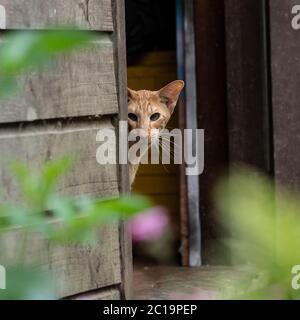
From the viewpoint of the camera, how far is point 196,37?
14.1 feet

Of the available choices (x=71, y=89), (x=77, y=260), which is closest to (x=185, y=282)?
(x=77, y=260)

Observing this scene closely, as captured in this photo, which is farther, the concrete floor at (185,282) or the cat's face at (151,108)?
the cat's face at (151,108)

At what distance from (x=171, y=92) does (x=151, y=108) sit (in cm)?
15

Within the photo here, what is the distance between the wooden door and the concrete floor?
1.58ft

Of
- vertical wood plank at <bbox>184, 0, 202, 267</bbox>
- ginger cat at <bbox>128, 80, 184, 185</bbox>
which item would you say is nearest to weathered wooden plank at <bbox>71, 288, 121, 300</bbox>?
ginger cat at <bbox>128, 80, 184, 185</bbox>

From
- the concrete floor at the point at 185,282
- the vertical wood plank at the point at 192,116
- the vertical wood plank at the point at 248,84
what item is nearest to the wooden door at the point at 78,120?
the concrete floor at the point at 185,282

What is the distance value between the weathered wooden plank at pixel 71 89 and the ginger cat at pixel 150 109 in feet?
3.66

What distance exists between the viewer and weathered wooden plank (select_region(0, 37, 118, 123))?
93.1 inches

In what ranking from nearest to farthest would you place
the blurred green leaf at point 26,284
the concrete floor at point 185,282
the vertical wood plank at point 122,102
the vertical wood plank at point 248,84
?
the blurred green leaf at point 26,284
the vertical wood plank at point 122,102
the concrete floor at point 185,282
the vertical wood plank at point 248,84

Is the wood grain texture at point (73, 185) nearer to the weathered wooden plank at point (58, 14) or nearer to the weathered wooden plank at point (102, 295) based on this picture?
the weathered wooden plank at point (102, 295)

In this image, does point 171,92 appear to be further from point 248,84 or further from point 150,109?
point 248,84

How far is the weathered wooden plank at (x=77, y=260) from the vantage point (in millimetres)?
2398

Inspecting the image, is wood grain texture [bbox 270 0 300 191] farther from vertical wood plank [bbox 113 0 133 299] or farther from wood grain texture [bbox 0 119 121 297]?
wood grain texture [bbox 0 119 121 297]

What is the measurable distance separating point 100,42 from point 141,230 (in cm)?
174
